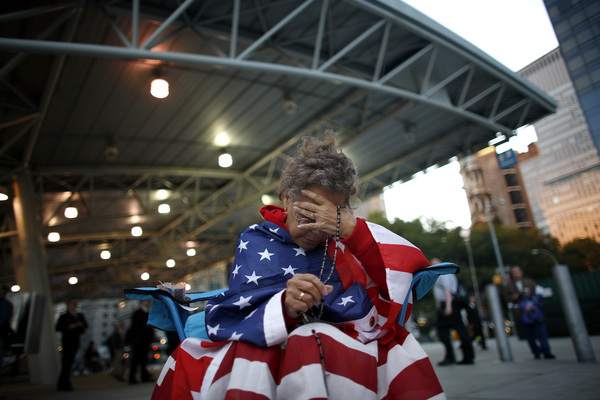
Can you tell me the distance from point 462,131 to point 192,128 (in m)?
7.72

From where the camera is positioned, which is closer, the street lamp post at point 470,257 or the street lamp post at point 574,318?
the street lamp post at point 574,318

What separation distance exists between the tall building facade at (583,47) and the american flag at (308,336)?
2.77 meters

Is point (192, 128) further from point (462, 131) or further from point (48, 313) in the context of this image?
point (462, 131)

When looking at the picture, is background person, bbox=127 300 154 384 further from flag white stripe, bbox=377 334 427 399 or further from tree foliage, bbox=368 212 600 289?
tree foliage, bbox=368 212 600 289

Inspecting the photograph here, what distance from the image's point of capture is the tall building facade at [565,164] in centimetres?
373

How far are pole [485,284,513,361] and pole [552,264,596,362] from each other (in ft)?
4.18

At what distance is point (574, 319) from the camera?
4.47 meters

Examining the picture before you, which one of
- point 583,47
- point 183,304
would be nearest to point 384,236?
point 183,304

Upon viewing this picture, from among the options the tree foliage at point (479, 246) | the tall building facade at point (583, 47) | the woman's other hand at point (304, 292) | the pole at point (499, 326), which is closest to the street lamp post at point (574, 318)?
the pole at point (499, 326)

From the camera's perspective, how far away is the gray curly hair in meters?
1.54

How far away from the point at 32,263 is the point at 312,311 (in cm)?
1065

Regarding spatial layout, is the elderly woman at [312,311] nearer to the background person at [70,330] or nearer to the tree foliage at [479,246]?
the background person at [70,330]

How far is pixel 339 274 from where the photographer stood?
1.53 metres

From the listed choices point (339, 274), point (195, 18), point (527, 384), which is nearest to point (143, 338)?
point (195, 18)
